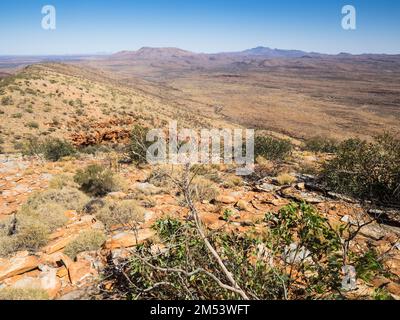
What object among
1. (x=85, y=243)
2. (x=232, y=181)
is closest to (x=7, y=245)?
(x=85, y=243)

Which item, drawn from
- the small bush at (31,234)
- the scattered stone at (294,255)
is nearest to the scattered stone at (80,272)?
the small bush at (31,234)

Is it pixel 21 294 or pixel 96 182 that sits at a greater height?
pixel 96 182

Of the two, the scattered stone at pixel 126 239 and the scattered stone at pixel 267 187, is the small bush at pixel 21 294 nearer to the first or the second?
the scattered stone at pixel 126 239

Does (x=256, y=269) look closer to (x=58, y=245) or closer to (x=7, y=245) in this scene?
(x=58, y=245)

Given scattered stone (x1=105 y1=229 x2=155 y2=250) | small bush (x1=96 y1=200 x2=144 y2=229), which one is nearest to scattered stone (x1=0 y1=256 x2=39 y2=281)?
scattered stone (x1=105 y1=229 x2=155 y2=250)
